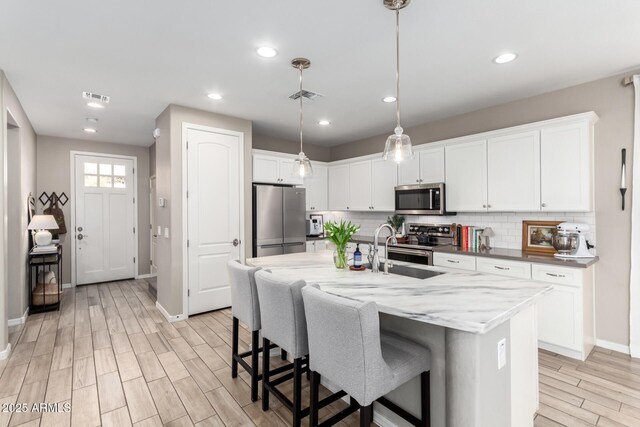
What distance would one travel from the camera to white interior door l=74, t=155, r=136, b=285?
18.5ft

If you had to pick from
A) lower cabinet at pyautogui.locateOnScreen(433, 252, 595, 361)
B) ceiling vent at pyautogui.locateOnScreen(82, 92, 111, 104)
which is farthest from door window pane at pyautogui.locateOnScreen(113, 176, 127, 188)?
lower cabinet at pyautogui.locateOnScreen(433, 252, 595, 361)

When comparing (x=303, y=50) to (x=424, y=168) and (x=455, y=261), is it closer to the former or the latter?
(x=424, y=168)

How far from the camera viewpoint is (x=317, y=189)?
5.74 meters

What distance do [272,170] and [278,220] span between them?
815 mm

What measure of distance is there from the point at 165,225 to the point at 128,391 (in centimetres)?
Answer: 212

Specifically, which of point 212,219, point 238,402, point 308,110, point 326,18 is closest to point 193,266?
point 212,219

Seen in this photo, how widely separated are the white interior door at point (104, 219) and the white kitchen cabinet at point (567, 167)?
666 centimetres

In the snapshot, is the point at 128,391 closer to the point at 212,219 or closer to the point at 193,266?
the point at 193,266

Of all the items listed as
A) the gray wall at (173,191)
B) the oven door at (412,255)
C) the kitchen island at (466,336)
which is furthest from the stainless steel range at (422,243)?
the gray wall at (173,191)

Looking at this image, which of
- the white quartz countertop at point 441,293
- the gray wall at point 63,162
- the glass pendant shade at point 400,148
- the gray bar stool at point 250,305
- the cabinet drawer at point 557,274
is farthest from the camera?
the gray wall at point 63,162

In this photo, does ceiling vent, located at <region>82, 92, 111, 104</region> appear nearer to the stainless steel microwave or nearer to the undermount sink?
the undermount sink

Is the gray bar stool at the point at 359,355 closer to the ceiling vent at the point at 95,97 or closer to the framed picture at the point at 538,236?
the framed picture at the point at 538,236

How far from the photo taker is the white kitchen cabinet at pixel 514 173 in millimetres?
3332

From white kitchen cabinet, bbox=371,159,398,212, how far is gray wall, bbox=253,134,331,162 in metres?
1.54
